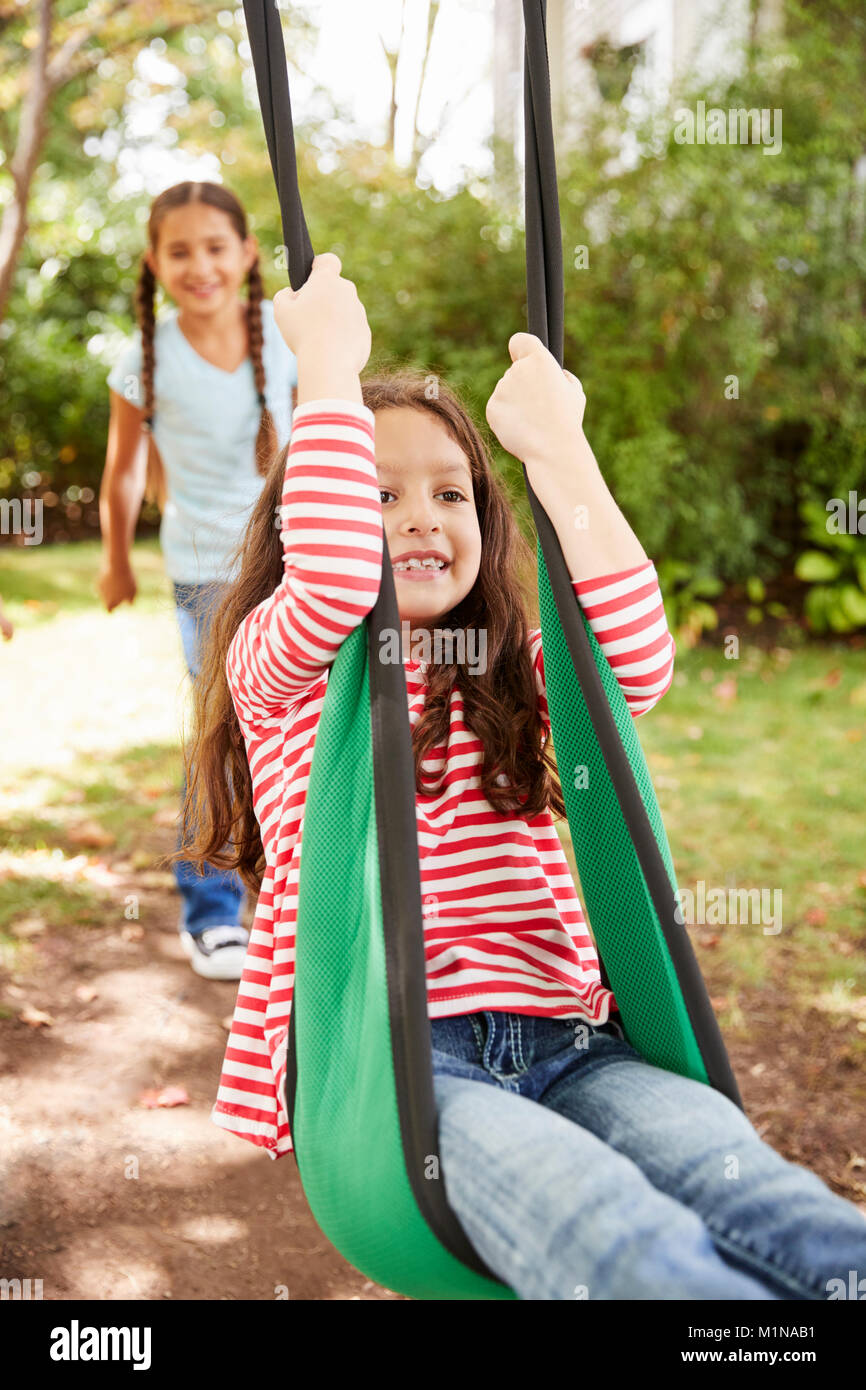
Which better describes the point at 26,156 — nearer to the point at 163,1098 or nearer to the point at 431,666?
the point at 163,1098

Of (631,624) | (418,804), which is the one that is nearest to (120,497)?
(418,804)

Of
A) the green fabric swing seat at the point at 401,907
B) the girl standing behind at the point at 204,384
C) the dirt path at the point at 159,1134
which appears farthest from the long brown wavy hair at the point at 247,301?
the green fabric swing seat at the point at 401,907

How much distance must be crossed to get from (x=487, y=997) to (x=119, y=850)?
8.75ft

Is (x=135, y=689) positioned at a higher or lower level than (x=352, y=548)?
lower

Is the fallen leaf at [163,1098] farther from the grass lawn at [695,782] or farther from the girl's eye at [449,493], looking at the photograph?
the girl's eye at [449,493]

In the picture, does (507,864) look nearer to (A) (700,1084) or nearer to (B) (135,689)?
(A) (700,1084)

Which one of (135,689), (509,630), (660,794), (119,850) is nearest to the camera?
(509,630)

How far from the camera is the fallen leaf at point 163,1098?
2.45 meters

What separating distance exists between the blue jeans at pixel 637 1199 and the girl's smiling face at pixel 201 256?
208cm

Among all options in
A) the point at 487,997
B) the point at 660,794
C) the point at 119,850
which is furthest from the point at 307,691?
the point at 660,794

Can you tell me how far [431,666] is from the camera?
1.62 meters

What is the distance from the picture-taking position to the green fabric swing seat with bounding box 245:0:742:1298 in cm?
115

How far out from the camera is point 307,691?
1561 mm

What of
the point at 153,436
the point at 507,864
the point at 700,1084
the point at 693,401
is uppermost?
the point at 693,401
